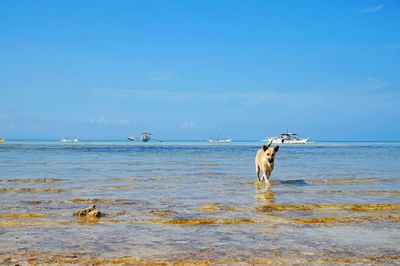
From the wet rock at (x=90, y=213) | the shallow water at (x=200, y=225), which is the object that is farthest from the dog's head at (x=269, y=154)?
the wet rock at (x=90, y=213)

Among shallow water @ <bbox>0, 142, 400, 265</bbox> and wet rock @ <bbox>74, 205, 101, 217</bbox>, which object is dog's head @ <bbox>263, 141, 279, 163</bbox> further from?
wet rock @ <bbox>74, 205, 101, 217</bbox>

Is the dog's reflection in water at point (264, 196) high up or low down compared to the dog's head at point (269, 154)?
down

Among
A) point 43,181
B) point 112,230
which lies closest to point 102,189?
point 43,181

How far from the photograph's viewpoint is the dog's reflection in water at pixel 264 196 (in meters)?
9.78

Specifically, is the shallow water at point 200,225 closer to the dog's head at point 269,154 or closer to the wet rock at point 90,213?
the wet rock at point 90,213

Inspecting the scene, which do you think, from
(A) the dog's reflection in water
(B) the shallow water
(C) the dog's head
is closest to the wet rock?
(B) the shallow water

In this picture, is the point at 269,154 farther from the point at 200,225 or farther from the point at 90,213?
the point at 90,213

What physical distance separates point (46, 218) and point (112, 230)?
1712 mm

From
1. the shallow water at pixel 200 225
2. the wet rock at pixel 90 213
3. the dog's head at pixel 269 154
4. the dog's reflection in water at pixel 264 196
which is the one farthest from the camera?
the dog's head at pixel 269 154

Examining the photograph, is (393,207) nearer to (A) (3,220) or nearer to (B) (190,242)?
(B) (190,242)

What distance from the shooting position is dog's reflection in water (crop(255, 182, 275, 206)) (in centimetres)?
978

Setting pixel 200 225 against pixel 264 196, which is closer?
pixel 200 225

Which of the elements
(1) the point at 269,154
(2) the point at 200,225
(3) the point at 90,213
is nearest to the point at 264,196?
(1) the point at 269,154

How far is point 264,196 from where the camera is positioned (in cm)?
1095
